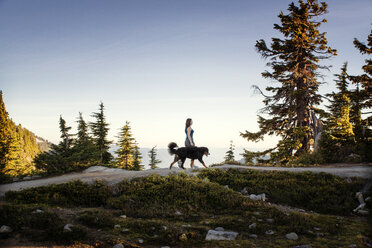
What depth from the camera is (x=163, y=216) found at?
689cm

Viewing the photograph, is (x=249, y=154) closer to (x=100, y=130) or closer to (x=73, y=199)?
(x=73, y=199)

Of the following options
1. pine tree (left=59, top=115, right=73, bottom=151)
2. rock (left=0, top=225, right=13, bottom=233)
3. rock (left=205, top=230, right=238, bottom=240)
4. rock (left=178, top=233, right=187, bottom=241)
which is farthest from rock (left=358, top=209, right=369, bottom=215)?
pine tree (left=59, top=115, right=73, bottom=151)

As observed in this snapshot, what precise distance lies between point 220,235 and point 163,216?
225cm

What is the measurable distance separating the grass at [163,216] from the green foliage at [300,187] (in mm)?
109

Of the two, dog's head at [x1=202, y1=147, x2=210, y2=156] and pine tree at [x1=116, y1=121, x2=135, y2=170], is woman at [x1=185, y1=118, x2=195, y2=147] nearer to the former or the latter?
dog's head at [x1=202, y1=147, x2=210, y2=156]

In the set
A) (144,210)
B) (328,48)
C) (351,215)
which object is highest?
(328,48)

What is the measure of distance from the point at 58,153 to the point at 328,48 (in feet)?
85.6

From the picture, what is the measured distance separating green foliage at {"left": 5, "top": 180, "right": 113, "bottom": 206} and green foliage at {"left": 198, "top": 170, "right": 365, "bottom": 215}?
16.2 ft

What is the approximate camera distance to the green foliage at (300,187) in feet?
27.5

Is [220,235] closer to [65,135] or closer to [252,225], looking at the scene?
[252,225]

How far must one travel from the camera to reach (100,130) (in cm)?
3142

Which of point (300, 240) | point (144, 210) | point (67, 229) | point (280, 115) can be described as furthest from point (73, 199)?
point (280, 115)

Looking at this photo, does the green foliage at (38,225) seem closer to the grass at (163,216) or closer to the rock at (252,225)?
the grass at (163,216)

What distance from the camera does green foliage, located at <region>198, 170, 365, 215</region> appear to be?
8.37 metres
